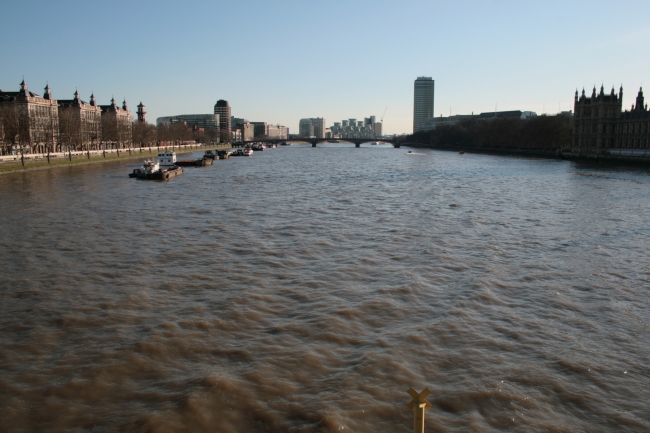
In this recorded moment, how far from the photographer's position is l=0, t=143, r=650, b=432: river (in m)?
9.29

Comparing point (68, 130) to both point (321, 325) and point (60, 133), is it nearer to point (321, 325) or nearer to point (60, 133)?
point (60, 133)

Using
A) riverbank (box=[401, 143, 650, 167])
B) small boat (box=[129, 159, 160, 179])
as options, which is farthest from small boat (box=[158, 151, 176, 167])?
riverbank (box=[401, 143, 650, 167])

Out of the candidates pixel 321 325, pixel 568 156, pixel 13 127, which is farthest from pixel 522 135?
pixel 321 325

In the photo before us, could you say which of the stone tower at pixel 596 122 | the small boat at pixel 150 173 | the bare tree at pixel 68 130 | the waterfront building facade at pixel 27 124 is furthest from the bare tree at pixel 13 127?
the stone tower at pixel 596 122

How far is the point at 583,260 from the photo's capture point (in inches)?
778

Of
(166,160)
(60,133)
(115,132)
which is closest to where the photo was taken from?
(166,160)

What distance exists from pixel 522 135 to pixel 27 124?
98.2 m

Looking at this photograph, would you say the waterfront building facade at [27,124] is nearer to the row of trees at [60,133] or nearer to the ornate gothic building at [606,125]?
the row of trees at [60,133]

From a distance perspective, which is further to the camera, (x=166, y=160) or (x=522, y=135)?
(x=522, y=135)

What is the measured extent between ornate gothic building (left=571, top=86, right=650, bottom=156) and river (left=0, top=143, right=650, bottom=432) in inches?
3495

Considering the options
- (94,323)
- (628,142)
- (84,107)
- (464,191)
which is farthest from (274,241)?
(84,107)

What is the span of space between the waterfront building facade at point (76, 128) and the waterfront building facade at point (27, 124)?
1.33 meters

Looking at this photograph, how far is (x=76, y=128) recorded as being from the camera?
87562 mm

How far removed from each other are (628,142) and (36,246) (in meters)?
111
